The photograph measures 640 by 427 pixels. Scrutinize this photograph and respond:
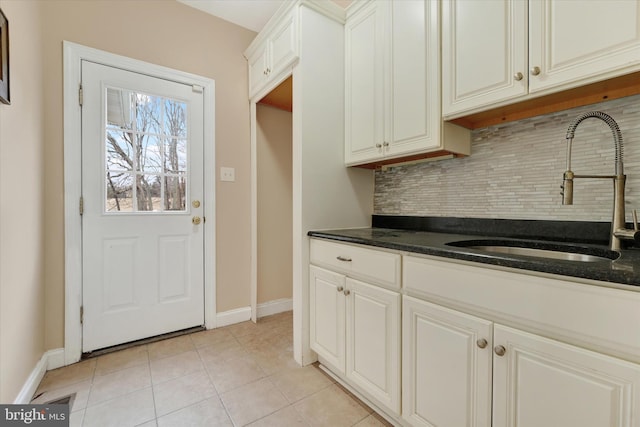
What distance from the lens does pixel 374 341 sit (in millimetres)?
1283

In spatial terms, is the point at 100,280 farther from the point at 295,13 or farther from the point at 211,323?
the point at 295,13

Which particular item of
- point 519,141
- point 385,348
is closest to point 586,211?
point 519,141

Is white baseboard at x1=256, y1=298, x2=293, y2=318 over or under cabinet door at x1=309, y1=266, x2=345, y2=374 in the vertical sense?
under

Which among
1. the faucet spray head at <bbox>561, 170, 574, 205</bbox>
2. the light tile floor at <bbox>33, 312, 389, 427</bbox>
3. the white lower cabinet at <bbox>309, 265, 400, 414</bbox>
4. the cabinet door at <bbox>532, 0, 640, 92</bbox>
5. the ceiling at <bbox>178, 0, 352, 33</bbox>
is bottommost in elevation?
the light tile floor at <bbox>33, 312, 389, 427</bbox>

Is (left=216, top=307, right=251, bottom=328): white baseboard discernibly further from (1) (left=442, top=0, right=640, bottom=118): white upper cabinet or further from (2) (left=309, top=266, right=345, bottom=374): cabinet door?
(1) (left=442, top=0, right=640, bottom=118): white upper cabinet

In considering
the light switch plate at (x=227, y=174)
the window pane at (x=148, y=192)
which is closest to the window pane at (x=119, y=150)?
the window pane at (x=148, y=192)

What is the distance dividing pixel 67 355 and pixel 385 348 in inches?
78.0

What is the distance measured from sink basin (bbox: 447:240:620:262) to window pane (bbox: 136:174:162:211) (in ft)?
6.55

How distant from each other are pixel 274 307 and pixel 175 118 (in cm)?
181

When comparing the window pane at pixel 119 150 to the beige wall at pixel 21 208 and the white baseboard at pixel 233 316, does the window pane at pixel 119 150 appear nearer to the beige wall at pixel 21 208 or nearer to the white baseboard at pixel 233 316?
the beige wall at pixel 21 208

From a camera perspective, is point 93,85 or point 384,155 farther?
point 93,85

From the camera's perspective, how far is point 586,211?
116 centimetres

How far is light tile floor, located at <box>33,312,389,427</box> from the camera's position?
4.25 feet

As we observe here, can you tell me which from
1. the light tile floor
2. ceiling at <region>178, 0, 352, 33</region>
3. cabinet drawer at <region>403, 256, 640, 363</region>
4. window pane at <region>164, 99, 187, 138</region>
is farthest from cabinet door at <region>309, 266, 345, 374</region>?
ceiling at <region>178, 0, 352, 33</region>
